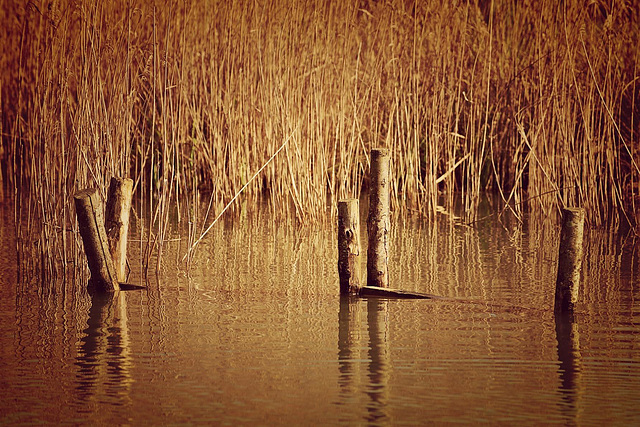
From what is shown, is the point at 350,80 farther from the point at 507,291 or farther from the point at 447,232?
the point at 507,291

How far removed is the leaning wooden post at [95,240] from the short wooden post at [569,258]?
1812 mm

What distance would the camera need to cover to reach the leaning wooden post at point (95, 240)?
442 cm

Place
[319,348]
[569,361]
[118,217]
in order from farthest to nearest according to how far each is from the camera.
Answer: [118,217] → [319,348] → [569,361]

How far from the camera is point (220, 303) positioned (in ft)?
14.8

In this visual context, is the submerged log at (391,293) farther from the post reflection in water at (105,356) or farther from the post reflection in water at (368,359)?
the post reflection in water at (105,356)

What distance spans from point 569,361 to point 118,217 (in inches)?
78.5

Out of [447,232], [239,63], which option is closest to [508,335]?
[447,232]

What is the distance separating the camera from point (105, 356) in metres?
3.65

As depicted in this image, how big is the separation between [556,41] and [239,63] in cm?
186

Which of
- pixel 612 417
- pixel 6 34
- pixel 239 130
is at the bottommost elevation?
pixel 612 417

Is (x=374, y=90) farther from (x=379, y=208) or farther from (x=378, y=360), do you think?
(x=378, y=360)

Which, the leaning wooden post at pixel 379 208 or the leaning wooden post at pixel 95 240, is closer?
the leaning wooden post at pixel 95 240

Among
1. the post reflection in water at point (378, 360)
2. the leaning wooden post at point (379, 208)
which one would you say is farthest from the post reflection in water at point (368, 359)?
the leaning wooden post at point (379, 208)

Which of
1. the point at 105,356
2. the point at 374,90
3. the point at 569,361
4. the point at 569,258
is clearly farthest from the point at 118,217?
the point at 374,90
